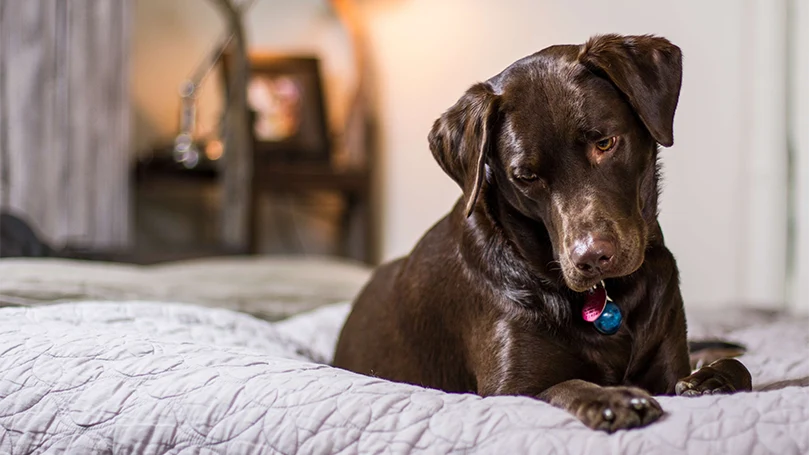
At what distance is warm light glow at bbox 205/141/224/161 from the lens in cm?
481

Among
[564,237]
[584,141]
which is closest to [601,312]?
[564,237]

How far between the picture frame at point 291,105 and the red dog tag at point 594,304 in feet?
12.3

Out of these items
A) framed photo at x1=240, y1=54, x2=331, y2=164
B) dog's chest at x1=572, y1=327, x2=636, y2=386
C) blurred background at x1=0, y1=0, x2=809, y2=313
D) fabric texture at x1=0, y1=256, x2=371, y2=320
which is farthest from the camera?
framed photo at x1=240, y1=54, x2=331, y2=164

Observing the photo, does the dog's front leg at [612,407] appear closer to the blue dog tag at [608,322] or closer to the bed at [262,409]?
the bed at [262,409]

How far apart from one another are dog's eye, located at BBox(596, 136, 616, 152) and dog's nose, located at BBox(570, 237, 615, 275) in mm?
147

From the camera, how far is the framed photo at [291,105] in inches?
194

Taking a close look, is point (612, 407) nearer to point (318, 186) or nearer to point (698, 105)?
point (698, 105)

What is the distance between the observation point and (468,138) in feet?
4.30

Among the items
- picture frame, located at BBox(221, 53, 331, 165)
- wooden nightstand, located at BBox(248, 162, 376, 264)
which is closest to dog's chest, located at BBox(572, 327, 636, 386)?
wooden nightstand, located at BBox(248, 162, 376, 264)

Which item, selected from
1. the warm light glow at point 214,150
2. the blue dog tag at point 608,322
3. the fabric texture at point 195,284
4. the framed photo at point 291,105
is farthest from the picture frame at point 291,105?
the blue dog tag at point 608,322

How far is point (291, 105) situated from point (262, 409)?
4.04 metres

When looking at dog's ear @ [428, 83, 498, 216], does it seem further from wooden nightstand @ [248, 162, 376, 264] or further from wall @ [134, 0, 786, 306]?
wooden nightstand @ [248, 162, 376, 264]

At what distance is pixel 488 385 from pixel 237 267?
2.09 metres

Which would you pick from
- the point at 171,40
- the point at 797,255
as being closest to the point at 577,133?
the point at 797,255
